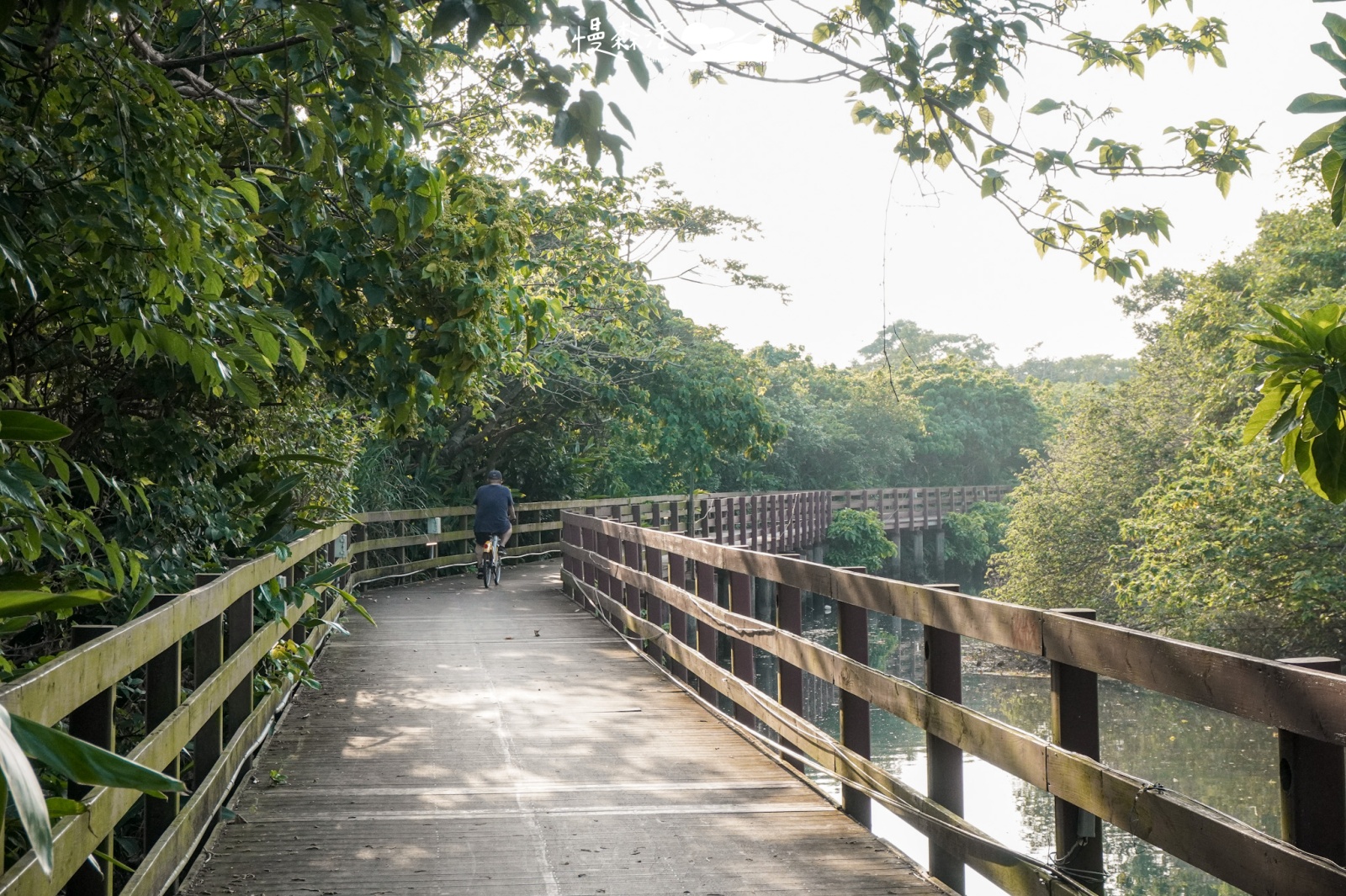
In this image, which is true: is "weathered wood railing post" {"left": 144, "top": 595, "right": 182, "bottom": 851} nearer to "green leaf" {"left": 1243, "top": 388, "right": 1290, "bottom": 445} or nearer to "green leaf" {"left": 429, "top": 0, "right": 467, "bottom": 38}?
"green leaf" {"left": 429, "top": 0, "right": 467, "bottom": 38}

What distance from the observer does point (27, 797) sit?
3.27 feet

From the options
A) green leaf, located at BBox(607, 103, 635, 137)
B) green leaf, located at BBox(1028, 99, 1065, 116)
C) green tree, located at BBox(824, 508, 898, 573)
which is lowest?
green tree, located at BBox(824, 508, 898, 573)

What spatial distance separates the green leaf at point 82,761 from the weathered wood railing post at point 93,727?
192 centimetres

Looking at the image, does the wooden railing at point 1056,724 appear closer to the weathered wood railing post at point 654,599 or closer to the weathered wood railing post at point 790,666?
the weathered wood railing post at point 790,666

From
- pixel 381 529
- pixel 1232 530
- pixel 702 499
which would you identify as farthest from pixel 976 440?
pixel 381 529

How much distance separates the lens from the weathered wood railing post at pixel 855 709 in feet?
16.5

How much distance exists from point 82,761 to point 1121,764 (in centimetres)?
1834

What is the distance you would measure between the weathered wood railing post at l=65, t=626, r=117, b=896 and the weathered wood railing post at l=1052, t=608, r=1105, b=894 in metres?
2.42

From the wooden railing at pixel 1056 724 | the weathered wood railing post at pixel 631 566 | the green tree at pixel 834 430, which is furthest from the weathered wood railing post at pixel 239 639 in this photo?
the green tree at pixel 834 430

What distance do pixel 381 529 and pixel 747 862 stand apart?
13.8m

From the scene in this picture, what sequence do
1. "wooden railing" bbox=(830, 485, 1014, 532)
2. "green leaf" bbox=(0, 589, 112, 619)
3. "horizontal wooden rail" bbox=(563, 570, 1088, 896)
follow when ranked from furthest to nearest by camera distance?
"wooden railing" bbox=(830, 485, 1014, 532) → "horizontal wooden rail" bbox=(563, 570, 1088, 896) → "green leaf" bbox=(0, 589, 112, 619)

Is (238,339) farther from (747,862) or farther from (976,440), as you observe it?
(976,440)

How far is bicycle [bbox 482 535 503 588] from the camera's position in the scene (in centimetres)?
1641

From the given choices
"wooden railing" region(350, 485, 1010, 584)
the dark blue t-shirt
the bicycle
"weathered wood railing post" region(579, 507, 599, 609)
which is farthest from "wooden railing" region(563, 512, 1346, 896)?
the bicycle
